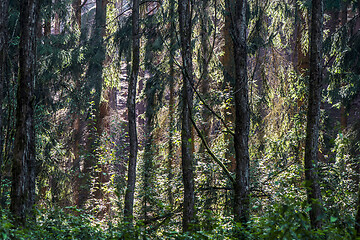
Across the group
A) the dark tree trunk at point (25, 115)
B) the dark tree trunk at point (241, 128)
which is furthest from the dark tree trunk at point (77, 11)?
the dark tree trunk at point (241, 128)

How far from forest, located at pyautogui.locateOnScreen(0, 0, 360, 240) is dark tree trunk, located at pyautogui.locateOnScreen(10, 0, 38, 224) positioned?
17 millimetres

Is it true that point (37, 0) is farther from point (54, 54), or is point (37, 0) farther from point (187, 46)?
point (54, 54)

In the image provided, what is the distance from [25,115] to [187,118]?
10.5 feet

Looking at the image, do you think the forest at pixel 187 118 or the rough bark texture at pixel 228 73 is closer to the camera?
the forest at pixel 187 118

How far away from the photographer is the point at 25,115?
6223mm

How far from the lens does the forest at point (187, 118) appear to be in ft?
19.9

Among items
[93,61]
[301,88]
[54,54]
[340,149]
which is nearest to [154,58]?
[93,61]

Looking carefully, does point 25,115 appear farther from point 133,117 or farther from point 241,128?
point 133,117

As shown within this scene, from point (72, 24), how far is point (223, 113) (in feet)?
21.8

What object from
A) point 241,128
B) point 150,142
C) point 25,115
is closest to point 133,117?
point 150,142

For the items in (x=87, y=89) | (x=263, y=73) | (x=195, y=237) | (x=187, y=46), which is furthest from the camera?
(x=87, y=89)

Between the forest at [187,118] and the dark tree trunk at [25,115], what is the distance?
17 millimetres

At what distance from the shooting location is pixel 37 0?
6387 millimetres

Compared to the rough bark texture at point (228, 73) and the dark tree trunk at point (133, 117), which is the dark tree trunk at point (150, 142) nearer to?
the dark tree trunk at point (133, 117)
